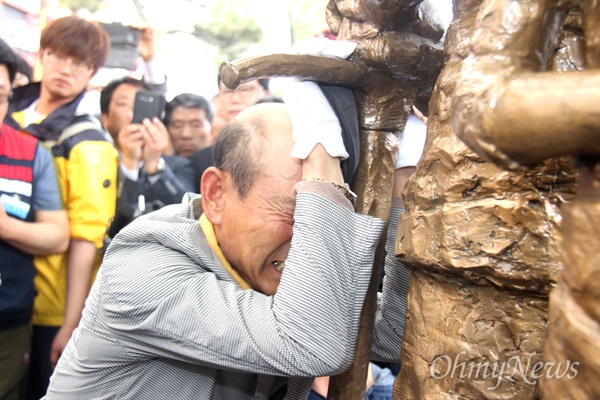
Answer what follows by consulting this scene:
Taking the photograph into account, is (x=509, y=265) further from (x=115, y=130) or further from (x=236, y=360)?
(x=115, y=130)

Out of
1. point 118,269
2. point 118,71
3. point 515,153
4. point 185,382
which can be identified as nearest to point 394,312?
point 185,382

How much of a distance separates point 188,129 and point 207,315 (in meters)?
1.69

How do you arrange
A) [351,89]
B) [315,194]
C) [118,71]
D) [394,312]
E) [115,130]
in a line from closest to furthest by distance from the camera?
[315,194], [351,89], [394,312], [115,130], [118,71]

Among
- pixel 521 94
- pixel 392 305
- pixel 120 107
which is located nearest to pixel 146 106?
pixel 120 107

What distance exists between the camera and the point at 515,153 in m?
0.64

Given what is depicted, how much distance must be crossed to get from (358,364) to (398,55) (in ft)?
1.92

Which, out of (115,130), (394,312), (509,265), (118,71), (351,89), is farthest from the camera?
(118,71)

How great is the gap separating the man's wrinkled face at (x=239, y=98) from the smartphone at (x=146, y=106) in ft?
1.52

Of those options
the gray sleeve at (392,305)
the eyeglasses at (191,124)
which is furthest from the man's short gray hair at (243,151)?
the eyeglasses at (191,124)

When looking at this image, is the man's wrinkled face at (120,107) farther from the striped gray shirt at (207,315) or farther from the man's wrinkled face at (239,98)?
the striped gray shirt at (207,315)

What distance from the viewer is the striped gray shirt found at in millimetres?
1062

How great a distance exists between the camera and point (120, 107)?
2.46 meters

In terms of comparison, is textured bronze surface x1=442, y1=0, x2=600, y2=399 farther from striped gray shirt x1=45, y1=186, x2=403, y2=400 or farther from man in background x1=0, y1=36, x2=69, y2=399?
man in background x1=0, y1=36, x2=69, y2=399

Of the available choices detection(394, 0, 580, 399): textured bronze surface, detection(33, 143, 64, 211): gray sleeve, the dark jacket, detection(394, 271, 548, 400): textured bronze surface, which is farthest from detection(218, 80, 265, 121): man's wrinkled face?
detection(394, 271, 548, 400): textured bronze surface
